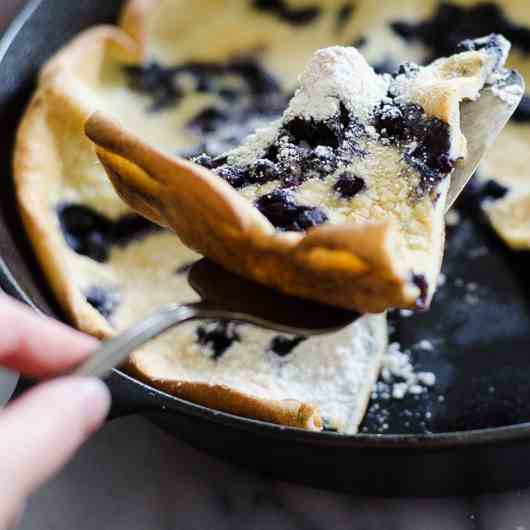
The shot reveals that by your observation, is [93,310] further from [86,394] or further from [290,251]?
[86,394]

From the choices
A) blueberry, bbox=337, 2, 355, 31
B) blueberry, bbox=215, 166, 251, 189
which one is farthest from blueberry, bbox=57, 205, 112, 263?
blueberry, bbox=337, 2, 355, 31

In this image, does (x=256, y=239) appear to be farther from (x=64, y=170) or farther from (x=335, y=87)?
(x=64, y=170)

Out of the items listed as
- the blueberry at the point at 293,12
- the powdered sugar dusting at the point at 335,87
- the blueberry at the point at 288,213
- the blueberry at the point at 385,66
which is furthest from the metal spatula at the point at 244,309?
the blueberry at the point at 293,12

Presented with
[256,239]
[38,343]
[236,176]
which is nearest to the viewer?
[38,343]

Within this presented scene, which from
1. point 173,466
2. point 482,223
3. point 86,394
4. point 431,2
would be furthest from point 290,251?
point 431,2

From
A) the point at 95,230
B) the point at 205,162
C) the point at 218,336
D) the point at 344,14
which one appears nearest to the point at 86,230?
the point at 95,230

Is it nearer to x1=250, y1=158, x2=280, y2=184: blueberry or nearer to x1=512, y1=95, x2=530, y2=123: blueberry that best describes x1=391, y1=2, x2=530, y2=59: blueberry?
x1=512, y1=95, x2=530, y2=123: blueberry
